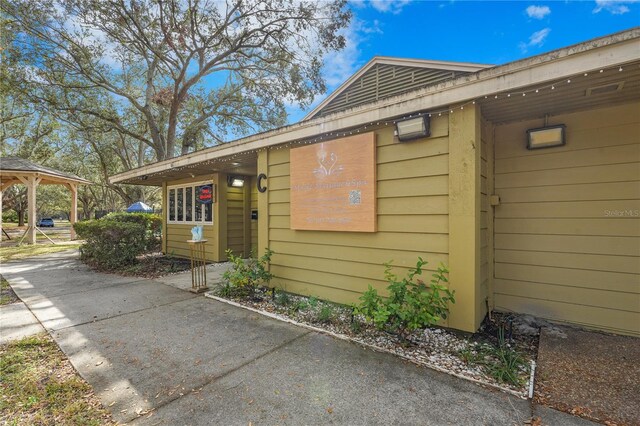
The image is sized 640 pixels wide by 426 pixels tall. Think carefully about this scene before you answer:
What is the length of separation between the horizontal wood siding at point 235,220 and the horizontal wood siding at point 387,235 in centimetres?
340

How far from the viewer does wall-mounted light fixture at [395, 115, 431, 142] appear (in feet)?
Answer: 9.54

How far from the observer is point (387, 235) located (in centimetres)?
328

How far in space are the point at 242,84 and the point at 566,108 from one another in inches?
505

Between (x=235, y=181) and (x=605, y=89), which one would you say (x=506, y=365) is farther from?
(x=235, y=181)

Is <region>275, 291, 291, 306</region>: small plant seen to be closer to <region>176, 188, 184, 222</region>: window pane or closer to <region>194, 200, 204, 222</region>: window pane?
<region>194, 200, 204, 222</region>: window pane

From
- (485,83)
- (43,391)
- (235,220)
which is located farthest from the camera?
(235,220)

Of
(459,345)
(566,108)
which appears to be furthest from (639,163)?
(459,345)

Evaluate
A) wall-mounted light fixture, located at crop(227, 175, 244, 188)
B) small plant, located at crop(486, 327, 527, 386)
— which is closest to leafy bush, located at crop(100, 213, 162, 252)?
wall-mounted light fixture, located at crop(227, 175, 244, 188)

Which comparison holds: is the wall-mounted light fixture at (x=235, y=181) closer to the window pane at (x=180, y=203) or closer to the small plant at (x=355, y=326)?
the window pane at (x=180, y=203)

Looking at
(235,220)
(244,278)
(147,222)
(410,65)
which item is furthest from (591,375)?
(147,222)

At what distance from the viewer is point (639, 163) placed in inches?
108

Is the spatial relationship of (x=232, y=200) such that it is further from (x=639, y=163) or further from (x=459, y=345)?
(x=639, y=163)

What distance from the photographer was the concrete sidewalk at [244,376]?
70.2 inches

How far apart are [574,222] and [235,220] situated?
6.70 meters
